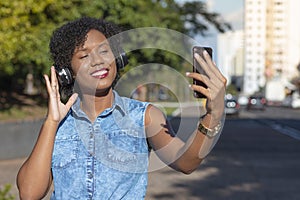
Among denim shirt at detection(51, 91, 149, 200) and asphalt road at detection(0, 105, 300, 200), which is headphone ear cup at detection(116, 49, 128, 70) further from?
asphalt road at detection(0, 105, 300, 200)

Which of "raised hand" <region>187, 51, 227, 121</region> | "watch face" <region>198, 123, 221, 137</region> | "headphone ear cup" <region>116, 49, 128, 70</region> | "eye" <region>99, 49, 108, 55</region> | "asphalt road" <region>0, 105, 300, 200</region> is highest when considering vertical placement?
"eye" <region>99, 49, 108, 55</region>

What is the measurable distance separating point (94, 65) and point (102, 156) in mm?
348

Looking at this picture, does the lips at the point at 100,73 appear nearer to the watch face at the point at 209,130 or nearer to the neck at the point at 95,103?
the neck at the point at 95,103

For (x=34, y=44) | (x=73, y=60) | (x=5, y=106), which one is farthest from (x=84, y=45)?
(x=5, y=106)

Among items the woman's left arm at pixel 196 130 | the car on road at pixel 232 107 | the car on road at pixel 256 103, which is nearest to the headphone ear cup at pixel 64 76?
the woman's left arm at pixel 196 130

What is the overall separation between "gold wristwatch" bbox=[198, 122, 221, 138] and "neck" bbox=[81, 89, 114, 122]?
18.0 inches

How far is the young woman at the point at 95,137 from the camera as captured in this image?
8.85 feet

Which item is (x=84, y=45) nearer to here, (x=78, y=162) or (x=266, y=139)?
(x=78, y=162)

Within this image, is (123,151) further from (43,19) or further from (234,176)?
(43,19)

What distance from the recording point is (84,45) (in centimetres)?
287

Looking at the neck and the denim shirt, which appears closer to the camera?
the denim shirt

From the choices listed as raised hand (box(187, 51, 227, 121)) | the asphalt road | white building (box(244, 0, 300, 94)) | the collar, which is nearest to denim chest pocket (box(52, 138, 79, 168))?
the collar

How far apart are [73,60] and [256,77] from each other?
550 ft

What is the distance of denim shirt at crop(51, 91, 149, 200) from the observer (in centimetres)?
275
